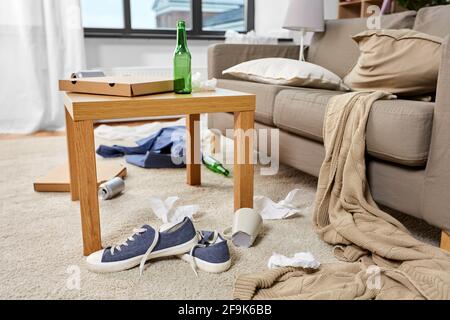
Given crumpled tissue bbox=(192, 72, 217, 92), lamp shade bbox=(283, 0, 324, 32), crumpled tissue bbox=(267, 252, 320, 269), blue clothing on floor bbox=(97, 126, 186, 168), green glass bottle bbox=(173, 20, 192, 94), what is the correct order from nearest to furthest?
1. crumpled tissue bbox=(267, 252, 320, 269)
2. green glass bottle bbox=(173, 20, 192, 94)
3. crumpled tissue bbox=(192, 72, 217, 92)
4. blue clothing on floor bbox=(97, 126, 186, 168)
5. lamp shade bbox=(283, 0, 324, 32)

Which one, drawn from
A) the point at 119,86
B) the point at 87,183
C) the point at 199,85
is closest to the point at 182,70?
the point at 199,85

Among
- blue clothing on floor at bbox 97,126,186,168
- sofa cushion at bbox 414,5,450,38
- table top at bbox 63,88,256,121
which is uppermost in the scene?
sofa cushion at bbox 414,5,450,38

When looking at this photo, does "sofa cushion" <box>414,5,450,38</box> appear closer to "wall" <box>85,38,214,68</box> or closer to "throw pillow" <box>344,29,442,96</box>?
"throw pillow" <box>344,29,442,96</box>

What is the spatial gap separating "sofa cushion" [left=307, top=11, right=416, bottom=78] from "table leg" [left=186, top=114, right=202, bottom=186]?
32.7 inches

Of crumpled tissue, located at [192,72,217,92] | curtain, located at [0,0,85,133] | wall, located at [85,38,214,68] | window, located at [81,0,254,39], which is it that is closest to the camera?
crumpled tissue, located at [192,72,217,92]

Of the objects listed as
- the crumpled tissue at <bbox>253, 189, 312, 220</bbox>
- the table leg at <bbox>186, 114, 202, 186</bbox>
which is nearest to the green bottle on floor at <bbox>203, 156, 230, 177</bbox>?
the table leg at <bbox>186, 114, 202, 186</bbox>

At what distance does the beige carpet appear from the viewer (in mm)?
975

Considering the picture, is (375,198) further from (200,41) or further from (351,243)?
(200,41)

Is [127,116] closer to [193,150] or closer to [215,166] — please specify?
[193,150]

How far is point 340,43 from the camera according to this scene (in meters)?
2.16

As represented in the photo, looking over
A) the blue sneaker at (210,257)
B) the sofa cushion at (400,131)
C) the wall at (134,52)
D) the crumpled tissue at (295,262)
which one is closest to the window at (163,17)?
the wall at (134,52)

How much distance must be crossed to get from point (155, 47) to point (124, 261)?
8.90ft
